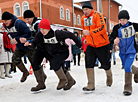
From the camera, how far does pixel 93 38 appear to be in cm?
452

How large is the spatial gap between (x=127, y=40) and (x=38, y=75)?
2111 millimetres

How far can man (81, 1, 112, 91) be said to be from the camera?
14.4 ft

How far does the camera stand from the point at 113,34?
458cm

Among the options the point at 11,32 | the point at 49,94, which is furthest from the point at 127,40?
the point at 11,32

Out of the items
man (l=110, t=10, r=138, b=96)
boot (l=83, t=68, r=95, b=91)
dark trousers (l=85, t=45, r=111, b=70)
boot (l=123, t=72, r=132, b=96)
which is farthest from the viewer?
dark trousers (l=85, t=45, r=111, b=70)

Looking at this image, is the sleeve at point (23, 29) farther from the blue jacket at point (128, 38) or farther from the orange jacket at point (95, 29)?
the blue jacket at point (128, 38)

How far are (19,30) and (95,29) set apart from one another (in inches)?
75.3

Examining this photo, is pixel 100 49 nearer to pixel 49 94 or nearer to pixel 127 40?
pixel 127 40

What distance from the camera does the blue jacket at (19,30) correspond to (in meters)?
4.95

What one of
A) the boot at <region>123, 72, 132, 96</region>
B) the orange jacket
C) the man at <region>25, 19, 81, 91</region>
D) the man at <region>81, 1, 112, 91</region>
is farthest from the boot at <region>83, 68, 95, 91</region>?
the boot at <region>123, 72, 132, 96</region>

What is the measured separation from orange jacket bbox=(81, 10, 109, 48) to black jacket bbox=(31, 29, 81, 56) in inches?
15.7

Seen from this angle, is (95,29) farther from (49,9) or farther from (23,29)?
(49,9)

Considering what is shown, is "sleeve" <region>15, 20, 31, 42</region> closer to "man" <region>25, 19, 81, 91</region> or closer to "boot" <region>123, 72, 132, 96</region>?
"man" <region>25, 19, 81, 91</region>

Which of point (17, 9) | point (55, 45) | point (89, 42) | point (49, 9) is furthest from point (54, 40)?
point (17, 9)
